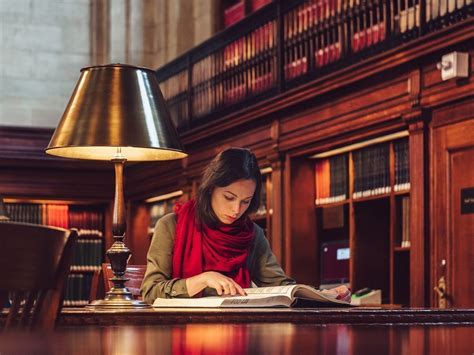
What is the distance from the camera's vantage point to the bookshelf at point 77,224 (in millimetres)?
12352

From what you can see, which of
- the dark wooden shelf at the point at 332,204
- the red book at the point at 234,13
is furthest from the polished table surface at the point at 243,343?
the red book at the point at 234,13

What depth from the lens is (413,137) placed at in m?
6.38

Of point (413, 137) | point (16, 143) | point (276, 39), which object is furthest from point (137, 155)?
point (16, 143)

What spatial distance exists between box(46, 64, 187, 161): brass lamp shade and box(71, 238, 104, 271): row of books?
28.0 feet

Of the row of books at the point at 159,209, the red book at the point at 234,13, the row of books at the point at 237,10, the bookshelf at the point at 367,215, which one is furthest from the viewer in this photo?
the row of books at the point at 159,209

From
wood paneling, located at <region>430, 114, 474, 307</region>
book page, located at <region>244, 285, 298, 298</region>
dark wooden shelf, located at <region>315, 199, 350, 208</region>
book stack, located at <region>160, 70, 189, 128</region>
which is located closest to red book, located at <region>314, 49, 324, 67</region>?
dark wooden shelf, located at <region>315, 199, 350, 208</region>

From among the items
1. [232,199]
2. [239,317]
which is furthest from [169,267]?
[239,317]

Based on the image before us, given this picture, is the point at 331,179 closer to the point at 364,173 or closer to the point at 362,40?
the point at 364,173

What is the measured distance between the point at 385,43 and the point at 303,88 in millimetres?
959

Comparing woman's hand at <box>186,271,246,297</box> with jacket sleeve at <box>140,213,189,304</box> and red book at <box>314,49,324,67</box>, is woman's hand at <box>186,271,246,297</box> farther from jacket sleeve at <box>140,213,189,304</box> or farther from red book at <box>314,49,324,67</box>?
red book at <box>314,49,324,67</box>

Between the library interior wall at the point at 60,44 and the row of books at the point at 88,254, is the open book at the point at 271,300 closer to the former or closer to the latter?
the library interior wall at the point at 60,44

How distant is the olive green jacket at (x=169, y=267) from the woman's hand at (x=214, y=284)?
45 millimetres

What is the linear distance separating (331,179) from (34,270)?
6.46 meters

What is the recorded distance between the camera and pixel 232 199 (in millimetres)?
4094
